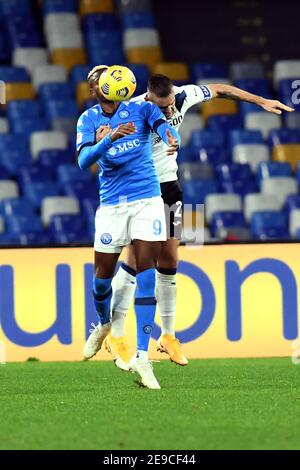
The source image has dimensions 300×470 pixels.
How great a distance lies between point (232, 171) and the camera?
1653 centimetres

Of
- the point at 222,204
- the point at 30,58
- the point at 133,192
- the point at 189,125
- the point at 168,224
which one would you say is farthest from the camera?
the point at 30,58

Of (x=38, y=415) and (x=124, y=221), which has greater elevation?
(x=124, y=221)

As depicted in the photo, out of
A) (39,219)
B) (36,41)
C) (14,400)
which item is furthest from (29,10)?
(14,400)

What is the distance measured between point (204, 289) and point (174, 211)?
2.02m

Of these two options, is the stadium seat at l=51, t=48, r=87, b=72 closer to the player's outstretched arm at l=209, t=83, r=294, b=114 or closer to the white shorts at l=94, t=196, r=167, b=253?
the player's outstretched arm at l=209, t=83, r=294, b=114

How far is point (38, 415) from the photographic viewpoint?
25.7 feet

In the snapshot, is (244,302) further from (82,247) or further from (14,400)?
(14,400)

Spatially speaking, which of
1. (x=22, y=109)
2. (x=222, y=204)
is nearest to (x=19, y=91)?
(x=22, y=109)

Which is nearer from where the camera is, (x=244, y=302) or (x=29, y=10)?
(x=244, y=302)

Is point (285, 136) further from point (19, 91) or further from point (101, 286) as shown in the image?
point (101, 286)

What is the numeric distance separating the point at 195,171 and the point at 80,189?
1.35m

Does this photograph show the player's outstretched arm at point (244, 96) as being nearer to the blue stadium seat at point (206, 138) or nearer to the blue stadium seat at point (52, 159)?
the blue stadium seat at point (52, 159)

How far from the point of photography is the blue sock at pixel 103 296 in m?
9.40

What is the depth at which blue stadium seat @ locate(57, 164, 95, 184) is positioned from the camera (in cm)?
1641
